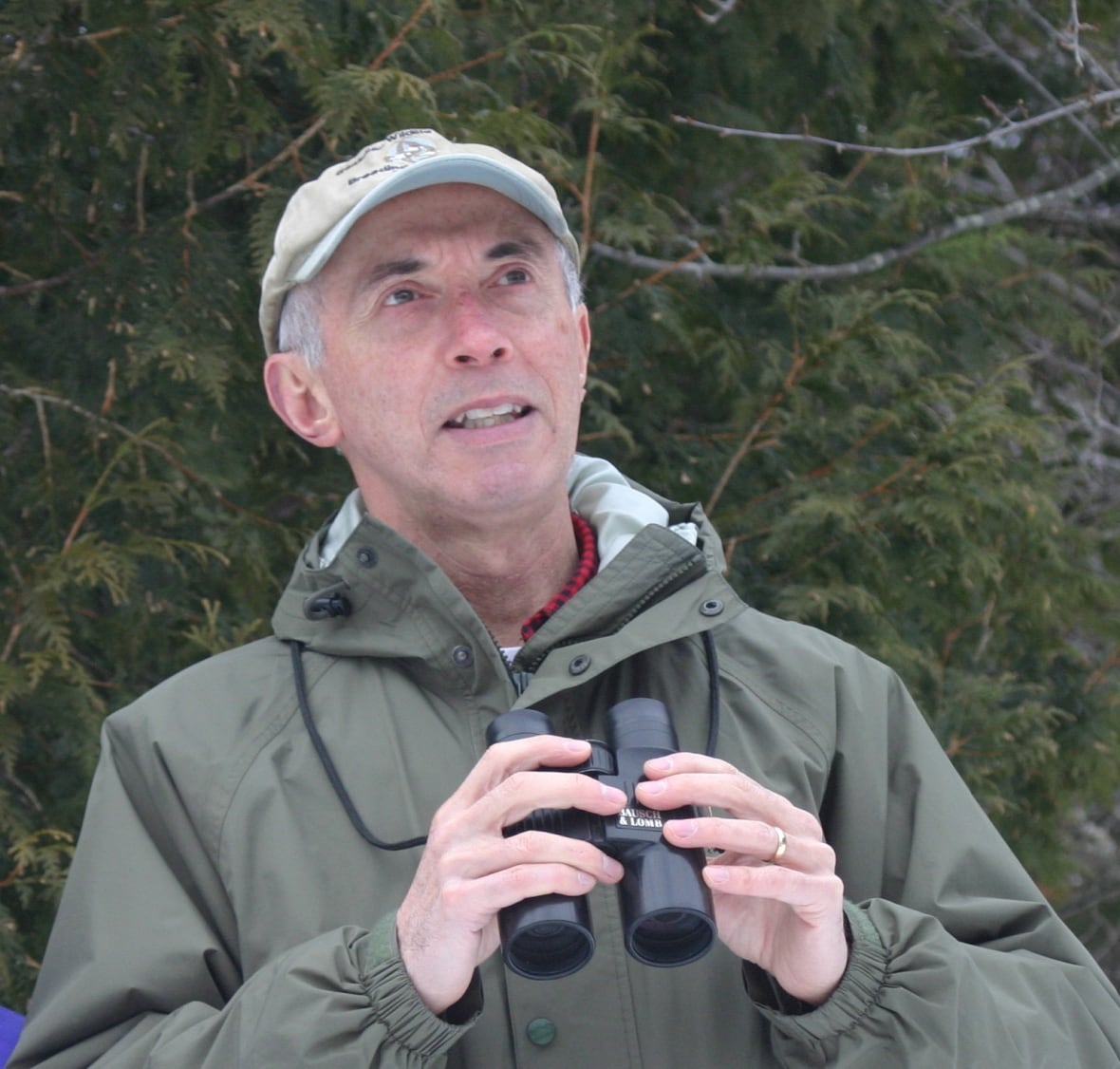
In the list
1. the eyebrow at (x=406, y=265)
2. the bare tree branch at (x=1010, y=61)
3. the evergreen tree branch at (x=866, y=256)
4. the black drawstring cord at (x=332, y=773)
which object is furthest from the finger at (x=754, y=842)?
the bare tree branch at (x=1010, y=61)

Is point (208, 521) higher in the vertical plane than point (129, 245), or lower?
lower

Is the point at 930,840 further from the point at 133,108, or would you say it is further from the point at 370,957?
the point at 133,108

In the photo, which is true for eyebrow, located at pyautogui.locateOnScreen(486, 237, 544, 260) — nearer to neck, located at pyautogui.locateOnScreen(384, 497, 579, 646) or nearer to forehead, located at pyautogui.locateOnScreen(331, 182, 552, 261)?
forehead, located at pyautogui.locateOnScreen(331, 182, 552, 261)

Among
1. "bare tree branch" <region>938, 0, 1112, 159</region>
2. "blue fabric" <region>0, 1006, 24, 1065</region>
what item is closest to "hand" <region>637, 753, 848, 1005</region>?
"blue fabric" <region>0, 1006, 24, 1065</region>

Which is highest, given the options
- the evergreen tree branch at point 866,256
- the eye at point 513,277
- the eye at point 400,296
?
the evergreen tree branch at point 866,256

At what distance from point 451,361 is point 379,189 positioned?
0.95 feet

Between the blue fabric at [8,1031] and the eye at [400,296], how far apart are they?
1265 mm

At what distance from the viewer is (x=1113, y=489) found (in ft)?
16.6

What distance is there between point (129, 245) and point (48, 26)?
0.49 metres

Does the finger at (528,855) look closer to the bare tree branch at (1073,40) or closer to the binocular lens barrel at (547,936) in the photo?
the binocular lens barrel at (547,936)

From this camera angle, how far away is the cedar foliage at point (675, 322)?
3.05 metres

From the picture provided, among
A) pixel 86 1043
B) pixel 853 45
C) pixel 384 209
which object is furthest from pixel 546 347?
pixel 853 45

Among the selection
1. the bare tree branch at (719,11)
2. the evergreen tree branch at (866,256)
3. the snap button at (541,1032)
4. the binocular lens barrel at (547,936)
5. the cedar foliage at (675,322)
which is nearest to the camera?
the binocular lens barrel at (547,936)

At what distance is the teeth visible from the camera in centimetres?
219
